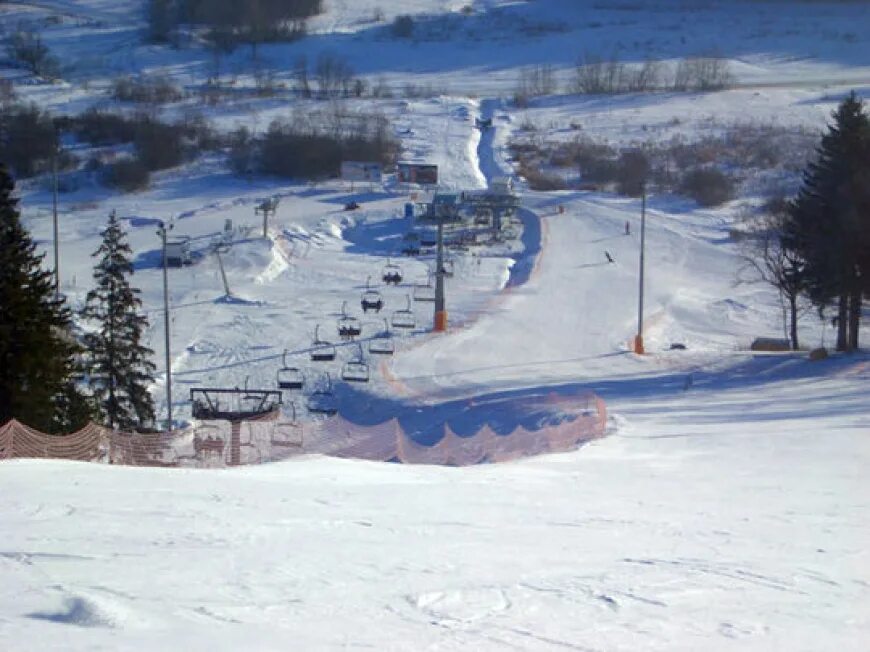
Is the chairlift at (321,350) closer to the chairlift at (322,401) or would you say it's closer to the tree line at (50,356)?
the chairlift at (322,401)

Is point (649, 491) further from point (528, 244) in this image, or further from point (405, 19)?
point (405, 19)

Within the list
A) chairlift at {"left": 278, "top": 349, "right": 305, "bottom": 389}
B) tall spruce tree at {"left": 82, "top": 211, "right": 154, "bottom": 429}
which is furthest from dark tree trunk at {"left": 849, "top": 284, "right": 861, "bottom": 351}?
tall spruce tree at {"left": 82, "top": 211, "right": 154, "bottom": 429}

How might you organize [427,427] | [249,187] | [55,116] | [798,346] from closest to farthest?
[427,427] → [798,346] → [249,187] → [55,116]

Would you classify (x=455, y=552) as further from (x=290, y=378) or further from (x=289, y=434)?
(x=290, y=378)

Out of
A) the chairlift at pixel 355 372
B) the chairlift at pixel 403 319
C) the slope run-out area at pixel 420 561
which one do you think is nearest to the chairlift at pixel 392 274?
the chairlift at pixel 403 319

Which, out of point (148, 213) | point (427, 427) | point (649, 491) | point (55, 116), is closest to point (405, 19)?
point (55, 116)

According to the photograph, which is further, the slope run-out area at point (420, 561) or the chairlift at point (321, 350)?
the chairlift at point (321, 350)

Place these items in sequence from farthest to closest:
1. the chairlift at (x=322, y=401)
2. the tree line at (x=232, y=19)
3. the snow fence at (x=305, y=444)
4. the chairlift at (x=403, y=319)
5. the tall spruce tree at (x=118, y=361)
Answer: the tree line at (x=232, y=19), the chairlift at (x=403, y=319), the chairlift at (x=322, y=401), the tall spruce tree at (x=118, y=361), the snow fence at (x=305, y=444)
